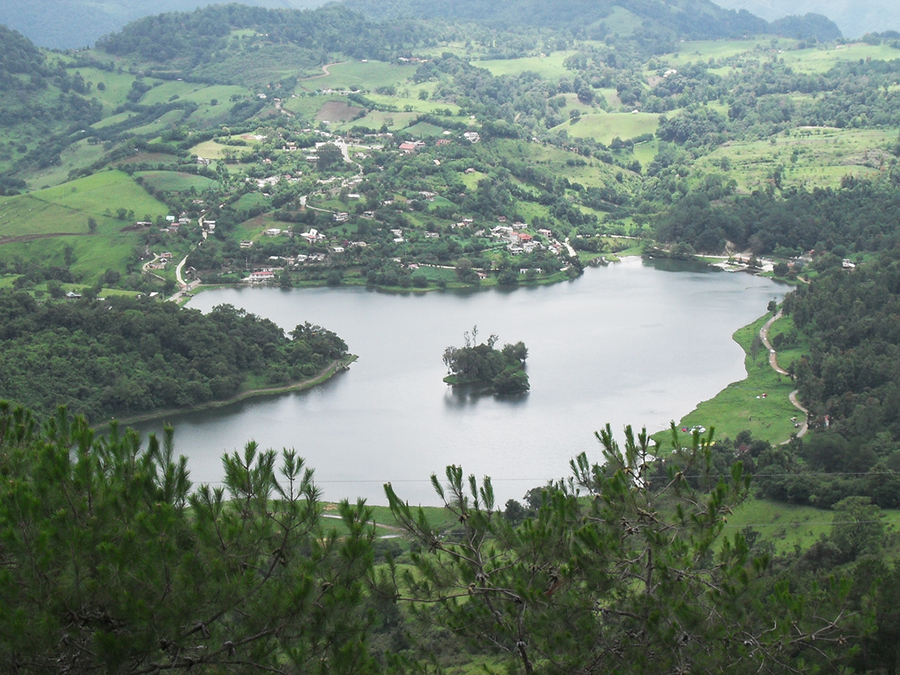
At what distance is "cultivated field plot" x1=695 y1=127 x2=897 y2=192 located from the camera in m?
45.0

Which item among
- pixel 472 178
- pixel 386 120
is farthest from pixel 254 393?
pixel 386 120

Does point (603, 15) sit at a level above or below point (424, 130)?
above

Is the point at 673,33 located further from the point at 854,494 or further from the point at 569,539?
the point at 569,539

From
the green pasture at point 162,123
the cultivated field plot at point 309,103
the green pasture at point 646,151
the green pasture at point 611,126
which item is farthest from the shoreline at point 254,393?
the green pasture at point 162,123

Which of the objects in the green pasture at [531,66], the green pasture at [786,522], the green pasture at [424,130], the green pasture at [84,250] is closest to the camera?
the green pasture at [786,522]

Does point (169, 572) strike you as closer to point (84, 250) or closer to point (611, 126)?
point (84, 250)

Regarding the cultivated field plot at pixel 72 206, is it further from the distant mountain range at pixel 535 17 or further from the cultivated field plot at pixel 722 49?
the distant mountain range at pixel 535 17

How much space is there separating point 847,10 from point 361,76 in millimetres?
90321

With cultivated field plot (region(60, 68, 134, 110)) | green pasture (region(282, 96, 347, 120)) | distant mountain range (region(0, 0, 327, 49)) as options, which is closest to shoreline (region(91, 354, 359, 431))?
green pasture (region(282, 96, 347, 120))

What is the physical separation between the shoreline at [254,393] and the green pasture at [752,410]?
8.82m

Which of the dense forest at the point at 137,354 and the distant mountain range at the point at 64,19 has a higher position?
the distant mountain range at the point at 64,19

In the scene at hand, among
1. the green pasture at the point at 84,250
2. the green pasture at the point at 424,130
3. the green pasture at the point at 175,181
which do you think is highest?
the green pasture at the point at 424,130

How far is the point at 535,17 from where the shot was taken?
3752 inches

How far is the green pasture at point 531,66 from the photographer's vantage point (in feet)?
237
